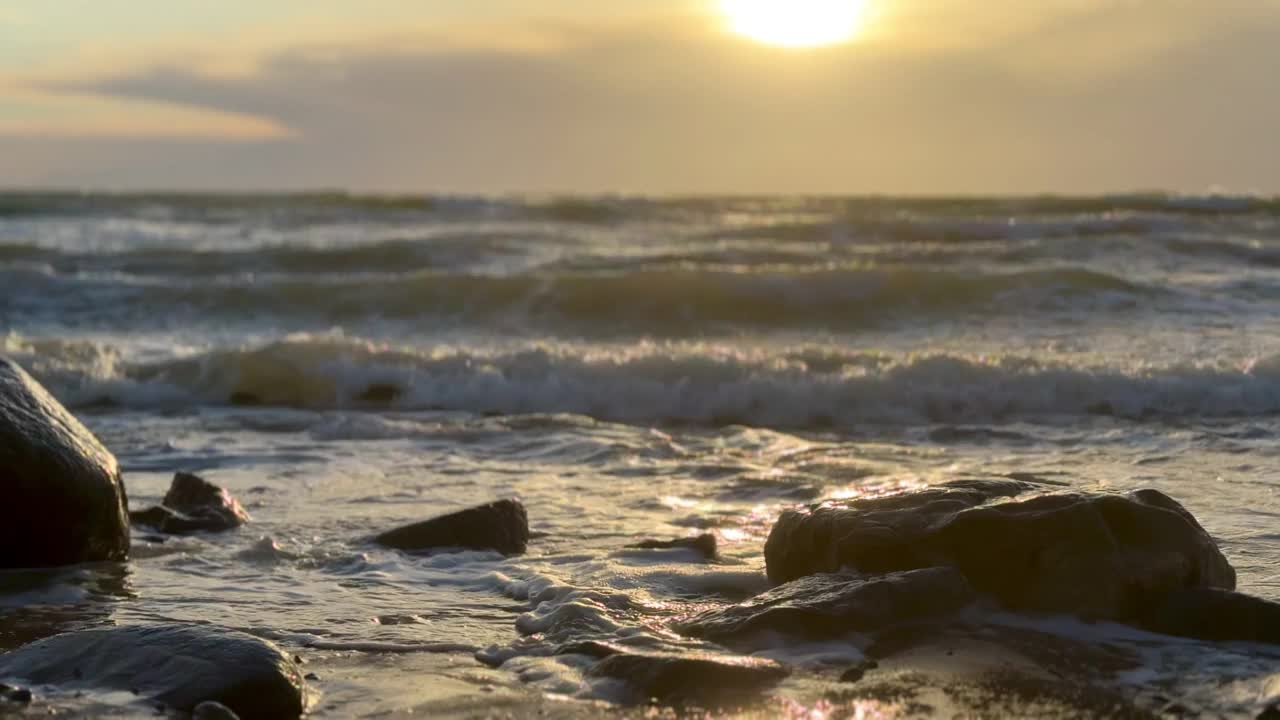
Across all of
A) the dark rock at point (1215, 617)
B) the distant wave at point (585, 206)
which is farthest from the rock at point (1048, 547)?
the distant wave at point (585, 206)

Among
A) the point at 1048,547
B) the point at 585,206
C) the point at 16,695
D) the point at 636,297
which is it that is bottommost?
the point at 16,695

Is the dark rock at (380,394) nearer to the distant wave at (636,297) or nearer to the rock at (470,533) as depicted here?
the distant wave at (636,297)

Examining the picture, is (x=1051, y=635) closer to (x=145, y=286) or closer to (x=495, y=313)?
(x=495, y=313)

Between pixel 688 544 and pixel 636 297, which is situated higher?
pixel 636 297

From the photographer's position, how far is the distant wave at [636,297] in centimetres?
1479

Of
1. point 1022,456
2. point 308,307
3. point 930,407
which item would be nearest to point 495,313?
point 308,307

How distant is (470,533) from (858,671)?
2.14 metres

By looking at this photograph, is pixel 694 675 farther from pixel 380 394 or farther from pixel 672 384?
pixel 380 394

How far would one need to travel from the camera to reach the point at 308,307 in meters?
16.3

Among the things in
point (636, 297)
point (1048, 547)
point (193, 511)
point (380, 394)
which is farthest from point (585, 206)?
point (1048, 547)

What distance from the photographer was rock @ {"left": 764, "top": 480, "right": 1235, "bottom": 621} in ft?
13.7

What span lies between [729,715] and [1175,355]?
858cm

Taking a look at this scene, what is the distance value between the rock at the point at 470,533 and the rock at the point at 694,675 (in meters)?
1.71

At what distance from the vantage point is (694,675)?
372 centimetres
